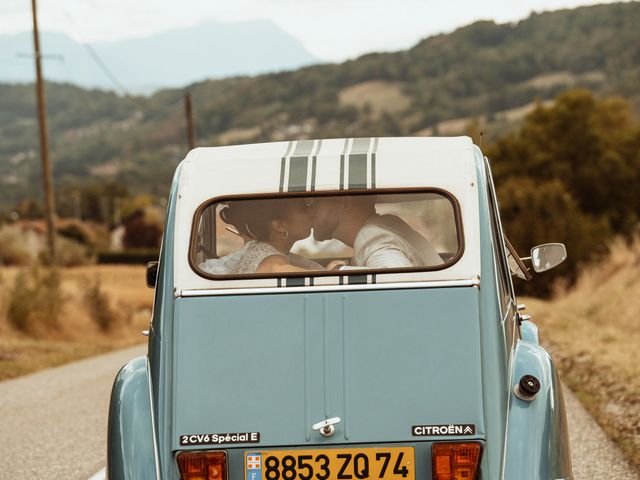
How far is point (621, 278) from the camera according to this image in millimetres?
25938

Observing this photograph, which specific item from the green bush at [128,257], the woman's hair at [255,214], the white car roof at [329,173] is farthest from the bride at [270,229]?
the green bush at [128,257]

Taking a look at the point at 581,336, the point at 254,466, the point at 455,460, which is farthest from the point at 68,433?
the point at 581,336

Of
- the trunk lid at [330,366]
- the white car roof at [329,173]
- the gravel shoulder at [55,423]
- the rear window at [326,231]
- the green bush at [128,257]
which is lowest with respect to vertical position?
the green bush at [128,257]

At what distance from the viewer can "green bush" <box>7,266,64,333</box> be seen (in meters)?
23.1

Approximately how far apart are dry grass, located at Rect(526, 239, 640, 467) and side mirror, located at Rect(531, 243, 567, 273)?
1755mm

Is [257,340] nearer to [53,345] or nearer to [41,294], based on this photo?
[53,345]

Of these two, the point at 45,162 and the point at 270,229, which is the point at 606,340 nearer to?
the point at 270,229

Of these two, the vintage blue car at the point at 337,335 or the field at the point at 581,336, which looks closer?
the vintage blue car at the point at 337,335

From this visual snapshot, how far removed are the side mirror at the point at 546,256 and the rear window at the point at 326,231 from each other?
1.31m

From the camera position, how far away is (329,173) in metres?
5.54

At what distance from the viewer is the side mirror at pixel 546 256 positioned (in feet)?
21.9

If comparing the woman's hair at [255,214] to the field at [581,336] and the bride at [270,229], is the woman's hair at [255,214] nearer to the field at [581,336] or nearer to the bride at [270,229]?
the bride at [270,229]

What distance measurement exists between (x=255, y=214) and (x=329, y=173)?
1.47ft

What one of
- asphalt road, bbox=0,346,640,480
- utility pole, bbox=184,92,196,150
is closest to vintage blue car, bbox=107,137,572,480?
asphalt road, bbox=0,346,640,480
